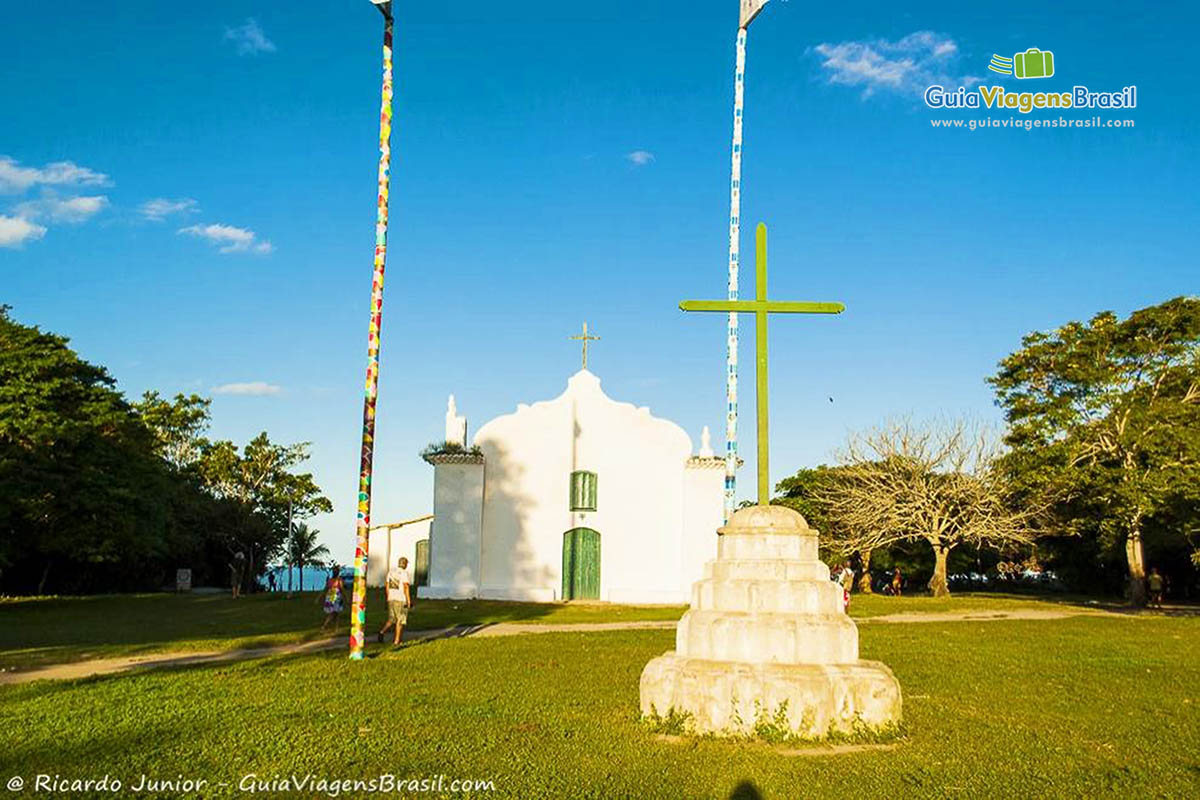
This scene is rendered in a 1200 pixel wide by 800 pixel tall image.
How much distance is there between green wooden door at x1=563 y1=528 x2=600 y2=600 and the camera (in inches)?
1252

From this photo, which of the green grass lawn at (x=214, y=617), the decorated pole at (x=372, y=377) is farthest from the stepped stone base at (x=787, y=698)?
the green grass lawn at (x=214, y=617)

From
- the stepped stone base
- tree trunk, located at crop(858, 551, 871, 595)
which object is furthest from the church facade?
the stepped stone base

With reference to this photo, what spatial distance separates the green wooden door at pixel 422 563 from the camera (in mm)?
37562

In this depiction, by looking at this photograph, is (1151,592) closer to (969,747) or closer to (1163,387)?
(1163,387)

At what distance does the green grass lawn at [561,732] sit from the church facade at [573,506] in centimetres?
1741

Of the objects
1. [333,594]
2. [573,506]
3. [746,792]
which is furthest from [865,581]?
[746,792]

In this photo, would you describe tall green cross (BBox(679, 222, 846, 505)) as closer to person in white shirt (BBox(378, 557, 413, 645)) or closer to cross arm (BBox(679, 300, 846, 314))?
cross arm (BBox(679, 300, 846, 314))

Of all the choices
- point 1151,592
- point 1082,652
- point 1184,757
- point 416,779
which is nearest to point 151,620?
point 416,779

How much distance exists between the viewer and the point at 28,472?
26.7 metres

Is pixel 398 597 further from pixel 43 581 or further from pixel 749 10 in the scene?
pixel 43 581

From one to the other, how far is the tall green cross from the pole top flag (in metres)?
19.0

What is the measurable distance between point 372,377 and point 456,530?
17938 millimetres

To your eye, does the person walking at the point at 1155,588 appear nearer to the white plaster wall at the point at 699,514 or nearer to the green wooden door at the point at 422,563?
the white plaster wall at the point at 699,514

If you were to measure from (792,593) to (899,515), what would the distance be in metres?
28.5
